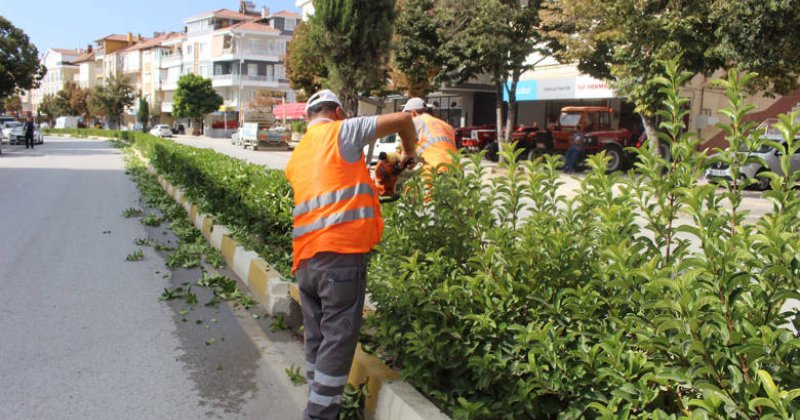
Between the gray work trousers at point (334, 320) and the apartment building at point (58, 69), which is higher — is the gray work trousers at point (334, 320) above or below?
below

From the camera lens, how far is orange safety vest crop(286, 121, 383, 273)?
344 centimetres

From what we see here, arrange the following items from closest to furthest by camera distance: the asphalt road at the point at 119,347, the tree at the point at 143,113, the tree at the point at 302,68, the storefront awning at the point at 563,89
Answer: the asphalt road at the point at 119,347, the storefront awning at the point at 563,89, the tree at the point at 302,68, the tree at the point at 143,113

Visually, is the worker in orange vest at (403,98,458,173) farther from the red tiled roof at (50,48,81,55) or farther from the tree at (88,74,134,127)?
the red tiled roof at (50,48,81,55)

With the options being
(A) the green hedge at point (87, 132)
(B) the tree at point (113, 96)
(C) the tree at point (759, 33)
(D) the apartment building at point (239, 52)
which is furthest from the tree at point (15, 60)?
(C) the tree at point (759, 33)

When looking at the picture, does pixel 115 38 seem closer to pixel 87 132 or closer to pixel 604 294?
pixel 87 132

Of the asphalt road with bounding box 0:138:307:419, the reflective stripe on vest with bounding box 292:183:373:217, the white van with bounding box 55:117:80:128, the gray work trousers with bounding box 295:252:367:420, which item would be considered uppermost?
the white van with bounding box 55:117:80:128

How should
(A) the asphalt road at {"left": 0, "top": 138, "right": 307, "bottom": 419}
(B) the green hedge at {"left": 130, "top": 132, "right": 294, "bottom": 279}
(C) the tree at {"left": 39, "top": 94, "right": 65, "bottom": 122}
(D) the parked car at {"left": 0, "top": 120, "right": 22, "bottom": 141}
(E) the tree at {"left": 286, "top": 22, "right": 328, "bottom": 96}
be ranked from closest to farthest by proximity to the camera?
(A) the asphalt road at {"left": 0, "top": 138, "right": 307, "bottom": 419} → (B) the green hedge at {"left": 130, "top": 132, "right": 294, "bottom": 279} → (E) the tree at {"left": 286, "top": 22, "right": 328, "bottom": 96} → (D) the parked car at {"left": 0, "top": 120, "right": 22, "bottom": 141} → (C) the tree at {"left": 39, "top": 94, "right": 65, "bottom": 122}

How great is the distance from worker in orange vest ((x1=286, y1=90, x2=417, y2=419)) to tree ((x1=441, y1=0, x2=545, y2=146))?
19.6 m

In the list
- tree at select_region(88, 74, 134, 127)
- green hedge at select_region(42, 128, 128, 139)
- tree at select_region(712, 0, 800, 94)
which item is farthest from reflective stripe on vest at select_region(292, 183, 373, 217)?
tree at select_region(88, 74, 134, 127)

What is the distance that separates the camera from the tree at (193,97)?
68625 millimetres

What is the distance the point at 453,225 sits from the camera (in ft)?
12.8

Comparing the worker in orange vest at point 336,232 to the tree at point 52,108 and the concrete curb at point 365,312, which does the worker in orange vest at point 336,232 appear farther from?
the tree at point 52,108

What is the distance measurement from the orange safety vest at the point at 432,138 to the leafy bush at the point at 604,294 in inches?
61.9

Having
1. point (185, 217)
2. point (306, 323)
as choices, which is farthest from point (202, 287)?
point (185, 217)
